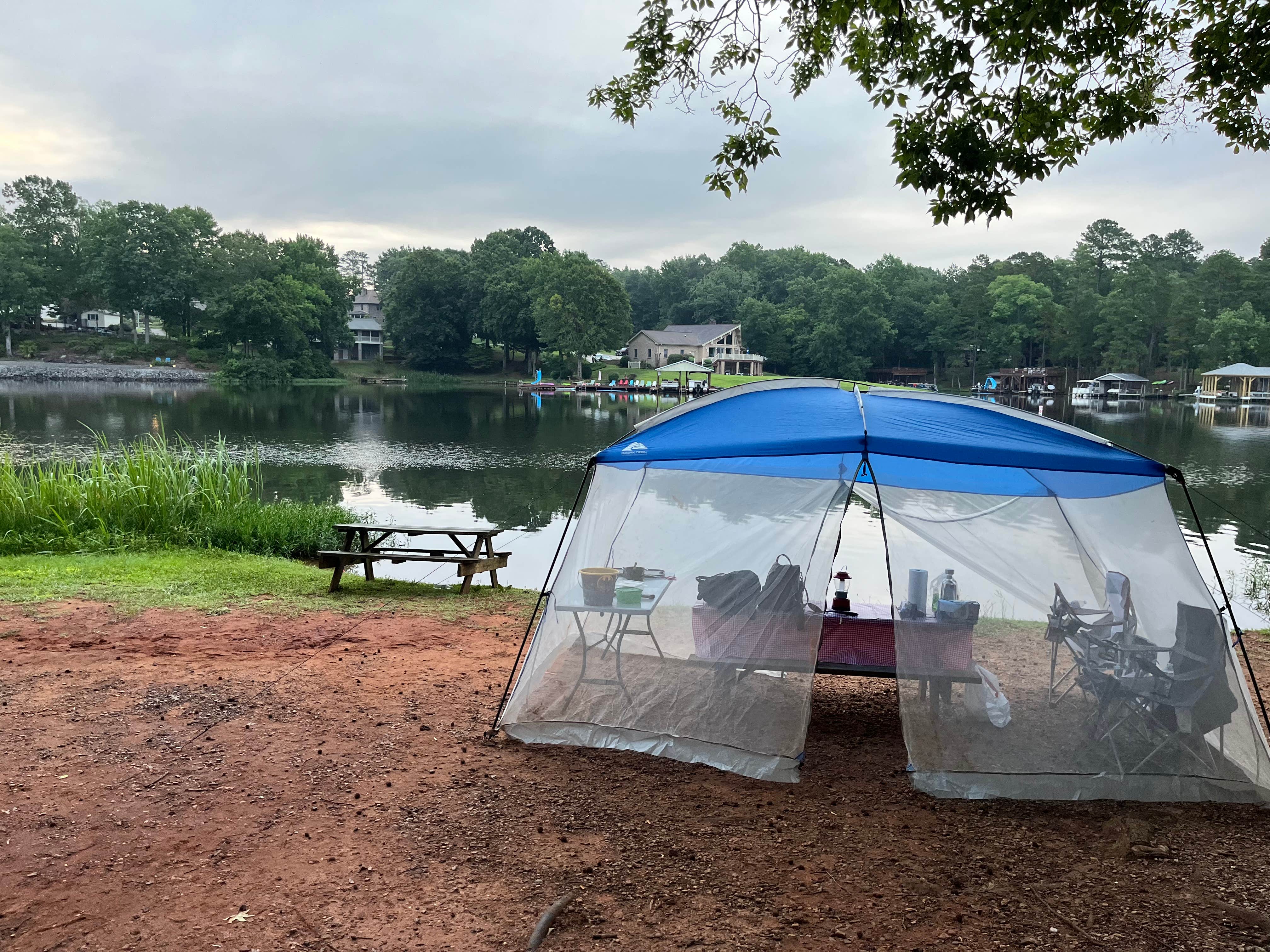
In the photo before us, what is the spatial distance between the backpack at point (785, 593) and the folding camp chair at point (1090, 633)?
1174 mm

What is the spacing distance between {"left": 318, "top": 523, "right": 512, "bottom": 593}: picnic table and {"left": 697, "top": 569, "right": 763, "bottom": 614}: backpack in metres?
4.21

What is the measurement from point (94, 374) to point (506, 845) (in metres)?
65.0

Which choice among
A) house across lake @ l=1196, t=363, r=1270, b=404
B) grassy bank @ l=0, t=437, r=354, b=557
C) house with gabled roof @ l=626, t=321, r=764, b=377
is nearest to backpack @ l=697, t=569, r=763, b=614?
grassy bank @ l=0, t=437, r=354, b=557

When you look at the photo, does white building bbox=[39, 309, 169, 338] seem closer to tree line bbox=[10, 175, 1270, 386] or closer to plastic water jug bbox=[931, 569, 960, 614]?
tree line bbox=[10, 175, 1270, 386]

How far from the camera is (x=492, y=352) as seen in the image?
7144 centimetres

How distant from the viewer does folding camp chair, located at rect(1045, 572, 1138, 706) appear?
395cm

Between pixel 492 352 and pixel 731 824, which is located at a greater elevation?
pixel 492 352

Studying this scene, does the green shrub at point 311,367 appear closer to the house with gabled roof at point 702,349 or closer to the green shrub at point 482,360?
the green shrub at point 482,360

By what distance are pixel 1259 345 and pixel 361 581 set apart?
68.6 m

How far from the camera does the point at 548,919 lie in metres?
2.81

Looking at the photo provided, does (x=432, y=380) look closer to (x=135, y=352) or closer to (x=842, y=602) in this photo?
(x=135, y=352)

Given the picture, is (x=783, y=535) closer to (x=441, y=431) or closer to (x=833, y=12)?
(x=833, y=12)

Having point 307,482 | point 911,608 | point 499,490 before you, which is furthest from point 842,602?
point 307,482

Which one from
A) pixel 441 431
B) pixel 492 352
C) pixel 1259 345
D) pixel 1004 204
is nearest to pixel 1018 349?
pixel 1259 345
